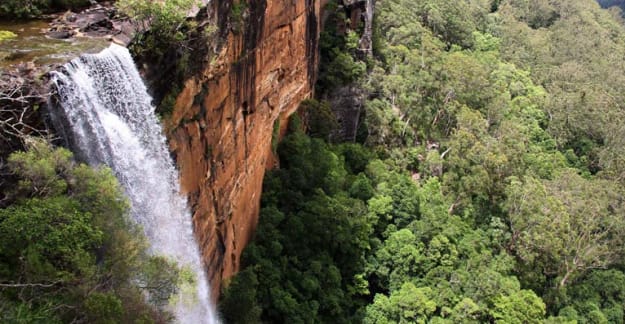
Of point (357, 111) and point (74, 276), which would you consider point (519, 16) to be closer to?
point (357, 111)

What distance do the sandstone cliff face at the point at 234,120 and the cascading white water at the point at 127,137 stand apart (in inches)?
51.9

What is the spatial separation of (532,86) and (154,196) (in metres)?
52.0

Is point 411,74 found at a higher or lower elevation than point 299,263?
higher

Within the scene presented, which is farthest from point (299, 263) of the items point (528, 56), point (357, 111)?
point (528, 56)

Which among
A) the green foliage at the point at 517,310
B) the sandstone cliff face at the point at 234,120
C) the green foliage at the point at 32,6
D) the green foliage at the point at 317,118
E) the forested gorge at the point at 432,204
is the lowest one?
the green foliage at the point at 517,310

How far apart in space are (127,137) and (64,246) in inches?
161

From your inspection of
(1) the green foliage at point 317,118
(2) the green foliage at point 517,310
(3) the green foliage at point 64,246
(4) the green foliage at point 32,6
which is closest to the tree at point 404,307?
(2) the green foliage at point 517,310

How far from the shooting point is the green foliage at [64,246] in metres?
10.1

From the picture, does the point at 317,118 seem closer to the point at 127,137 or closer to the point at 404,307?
the point at 404,307

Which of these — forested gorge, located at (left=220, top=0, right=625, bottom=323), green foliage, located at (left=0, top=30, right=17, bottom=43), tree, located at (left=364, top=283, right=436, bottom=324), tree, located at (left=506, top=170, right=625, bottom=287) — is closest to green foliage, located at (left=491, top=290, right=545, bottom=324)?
forested gorge, located at (left=220, top=0, right=625, bottom=323)

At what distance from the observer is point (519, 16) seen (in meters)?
81.1

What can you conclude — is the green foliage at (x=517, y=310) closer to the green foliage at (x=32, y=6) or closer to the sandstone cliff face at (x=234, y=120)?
the sandstone cliff face at (x=234, y=120)

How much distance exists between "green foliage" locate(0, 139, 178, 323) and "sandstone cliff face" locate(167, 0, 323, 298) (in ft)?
15.6

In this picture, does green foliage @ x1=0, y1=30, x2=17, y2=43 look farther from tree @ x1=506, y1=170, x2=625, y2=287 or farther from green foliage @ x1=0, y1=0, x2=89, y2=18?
tree @ x1=506, y1=170, x2=625, y2=287
